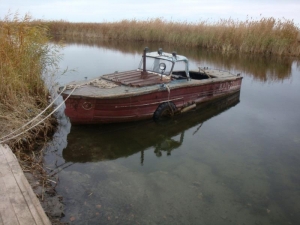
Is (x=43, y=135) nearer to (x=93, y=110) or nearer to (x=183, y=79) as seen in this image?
(x=93, y=110)

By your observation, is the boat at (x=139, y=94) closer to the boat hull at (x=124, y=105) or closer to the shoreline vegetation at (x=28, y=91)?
the boat hull at (x=124, y=105)

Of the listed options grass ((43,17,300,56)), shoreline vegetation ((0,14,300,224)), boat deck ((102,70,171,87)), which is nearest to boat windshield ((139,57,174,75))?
boat deck ((102,70,171,87))

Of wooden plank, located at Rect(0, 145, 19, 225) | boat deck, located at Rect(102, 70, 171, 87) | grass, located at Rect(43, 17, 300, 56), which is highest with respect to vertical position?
grass, located at Rect(43, 17, 300, 56)

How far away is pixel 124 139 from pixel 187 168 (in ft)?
5.90

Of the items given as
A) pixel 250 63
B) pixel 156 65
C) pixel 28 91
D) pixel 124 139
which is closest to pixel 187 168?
pixel 124 139

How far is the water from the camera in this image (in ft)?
14.4

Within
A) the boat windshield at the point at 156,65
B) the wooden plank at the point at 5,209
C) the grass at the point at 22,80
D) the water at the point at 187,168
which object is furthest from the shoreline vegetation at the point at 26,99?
the boat windshield at the point at 156,65

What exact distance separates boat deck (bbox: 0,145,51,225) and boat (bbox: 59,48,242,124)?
2.45 meters

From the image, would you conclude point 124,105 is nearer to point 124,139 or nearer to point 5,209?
point 124,139

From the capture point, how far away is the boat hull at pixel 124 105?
657 centimetres

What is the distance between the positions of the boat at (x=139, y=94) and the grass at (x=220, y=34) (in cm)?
841

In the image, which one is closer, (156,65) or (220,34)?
(156,65)

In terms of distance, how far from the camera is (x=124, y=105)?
6.95 meters

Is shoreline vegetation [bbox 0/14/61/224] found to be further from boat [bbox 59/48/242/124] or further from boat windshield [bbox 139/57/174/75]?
boat windshield [bbox 139/57/174/75]
